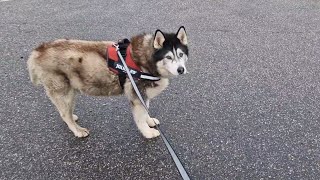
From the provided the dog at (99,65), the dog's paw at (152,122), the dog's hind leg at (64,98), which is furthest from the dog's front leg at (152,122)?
the dog's hind leg at (64,98)

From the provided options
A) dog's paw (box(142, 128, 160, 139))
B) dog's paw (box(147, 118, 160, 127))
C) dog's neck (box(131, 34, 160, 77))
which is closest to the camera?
dog's neck (box(131, 34, 160, 77))

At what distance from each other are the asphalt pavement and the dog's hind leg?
12cm

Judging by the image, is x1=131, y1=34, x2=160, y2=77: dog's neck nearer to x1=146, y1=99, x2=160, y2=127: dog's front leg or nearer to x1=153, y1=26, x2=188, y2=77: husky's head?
x1=153, y1=26, x2=188, y2=77: husky's head

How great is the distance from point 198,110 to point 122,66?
1.16 m

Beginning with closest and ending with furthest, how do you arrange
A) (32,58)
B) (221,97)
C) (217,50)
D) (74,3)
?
(32,58)
(221,97)
(217,50)
(74,3)

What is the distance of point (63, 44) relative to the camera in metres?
3.14

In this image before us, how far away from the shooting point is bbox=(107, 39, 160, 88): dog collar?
309 centimetres

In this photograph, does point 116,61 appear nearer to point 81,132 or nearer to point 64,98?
point 64,98

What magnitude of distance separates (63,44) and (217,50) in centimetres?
256

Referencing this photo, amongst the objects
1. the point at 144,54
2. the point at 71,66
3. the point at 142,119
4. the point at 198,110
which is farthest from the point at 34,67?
the point at 198,110

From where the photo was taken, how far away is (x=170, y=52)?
9.66 feet

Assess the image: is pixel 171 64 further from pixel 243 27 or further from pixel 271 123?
pixel 243 27

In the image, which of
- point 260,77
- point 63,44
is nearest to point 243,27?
point 260,77

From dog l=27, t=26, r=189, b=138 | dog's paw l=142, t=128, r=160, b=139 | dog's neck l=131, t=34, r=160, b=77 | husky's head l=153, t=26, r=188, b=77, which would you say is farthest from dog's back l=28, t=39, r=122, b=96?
dog's paw l=142, t=128, r=160, b=139
